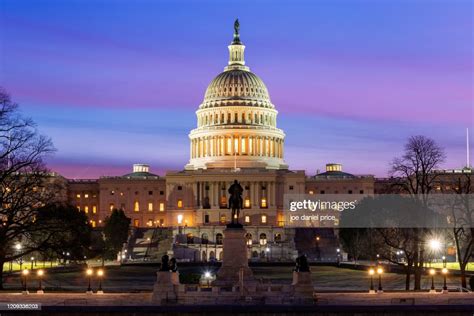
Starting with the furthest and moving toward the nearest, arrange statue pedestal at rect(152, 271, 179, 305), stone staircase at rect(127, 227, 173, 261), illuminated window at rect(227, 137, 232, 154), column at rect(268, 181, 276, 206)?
illuminated window at rect(227, 137, 232, 154) < column at rect(268, 181, 276, 206) < stone staircase at rect(127, 227, 173, 261) < statue pedestal at rect(152, 271, 179, 305)

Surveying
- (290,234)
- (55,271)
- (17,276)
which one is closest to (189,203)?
(290,234)

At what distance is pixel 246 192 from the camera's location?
174 meters

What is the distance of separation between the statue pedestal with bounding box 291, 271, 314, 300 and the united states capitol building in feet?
342

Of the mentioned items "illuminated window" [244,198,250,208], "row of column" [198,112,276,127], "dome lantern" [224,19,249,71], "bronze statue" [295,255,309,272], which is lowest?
"bronze statue" [295,255,309,272]

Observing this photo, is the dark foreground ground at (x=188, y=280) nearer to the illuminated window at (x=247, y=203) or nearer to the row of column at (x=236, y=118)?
the illuminated window at (x=247, y=203)

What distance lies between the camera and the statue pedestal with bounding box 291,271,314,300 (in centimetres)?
5188

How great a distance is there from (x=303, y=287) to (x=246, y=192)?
12155 centimetres

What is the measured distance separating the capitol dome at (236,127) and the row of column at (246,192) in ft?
25.6

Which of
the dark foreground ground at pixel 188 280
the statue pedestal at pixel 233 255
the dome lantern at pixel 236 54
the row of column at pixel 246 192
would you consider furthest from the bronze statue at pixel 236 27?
the statue pedestal at pixel 233 255

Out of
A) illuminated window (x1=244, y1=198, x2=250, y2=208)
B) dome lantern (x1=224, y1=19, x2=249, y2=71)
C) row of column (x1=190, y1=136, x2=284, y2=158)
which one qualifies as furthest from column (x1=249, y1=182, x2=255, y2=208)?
dome lantern (x1=224, y1=19, x2=249, y2=71)

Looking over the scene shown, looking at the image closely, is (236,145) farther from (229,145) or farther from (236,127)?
(236,127)

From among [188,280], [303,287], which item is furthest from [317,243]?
[303,287]

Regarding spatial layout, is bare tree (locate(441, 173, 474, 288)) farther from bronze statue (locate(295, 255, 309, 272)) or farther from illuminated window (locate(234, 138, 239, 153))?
illuminated window (locate(234, 138, 239, 153))

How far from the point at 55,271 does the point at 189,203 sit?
275 ft
